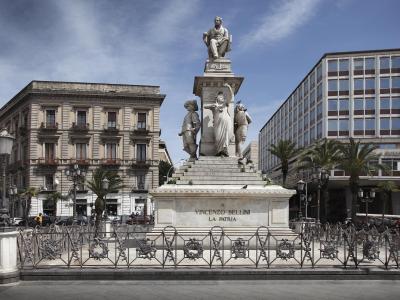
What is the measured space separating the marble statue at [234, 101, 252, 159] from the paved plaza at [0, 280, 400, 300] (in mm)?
7558

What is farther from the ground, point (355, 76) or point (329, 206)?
point (355, 76)

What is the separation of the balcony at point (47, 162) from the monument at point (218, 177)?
157 feet

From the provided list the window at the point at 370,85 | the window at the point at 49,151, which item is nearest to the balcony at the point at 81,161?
the window at the point at 49,151

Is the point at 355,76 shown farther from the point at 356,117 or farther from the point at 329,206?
the point at 329,206

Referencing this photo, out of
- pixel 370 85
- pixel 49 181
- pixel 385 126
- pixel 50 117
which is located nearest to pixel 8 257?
pixel 49 181

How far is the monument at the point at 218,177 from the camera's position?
51.8 feet

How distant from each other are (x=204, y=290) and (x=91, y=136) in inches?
2233

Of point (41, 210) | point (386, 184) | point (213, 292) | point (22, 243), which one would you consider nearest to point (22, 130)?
point (41, 210)

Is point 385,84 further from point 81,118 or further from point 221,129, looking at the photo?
point 221,129

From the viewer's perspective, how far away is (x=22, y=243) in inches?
493

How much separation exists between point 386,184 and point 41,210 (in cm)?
4189

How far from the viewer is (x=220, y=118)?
682 inches

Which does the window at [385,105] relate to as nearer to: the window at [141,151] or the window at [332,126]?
the window at [332,126]

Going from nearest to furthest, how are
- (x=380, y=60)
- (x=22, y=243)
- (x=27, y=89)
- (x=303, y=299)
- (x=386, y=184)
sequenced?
(x=303, y=299) → (x=22, y=243) → (x=386, y=184) → (x=380, y=60) → (x=27, y=89)
